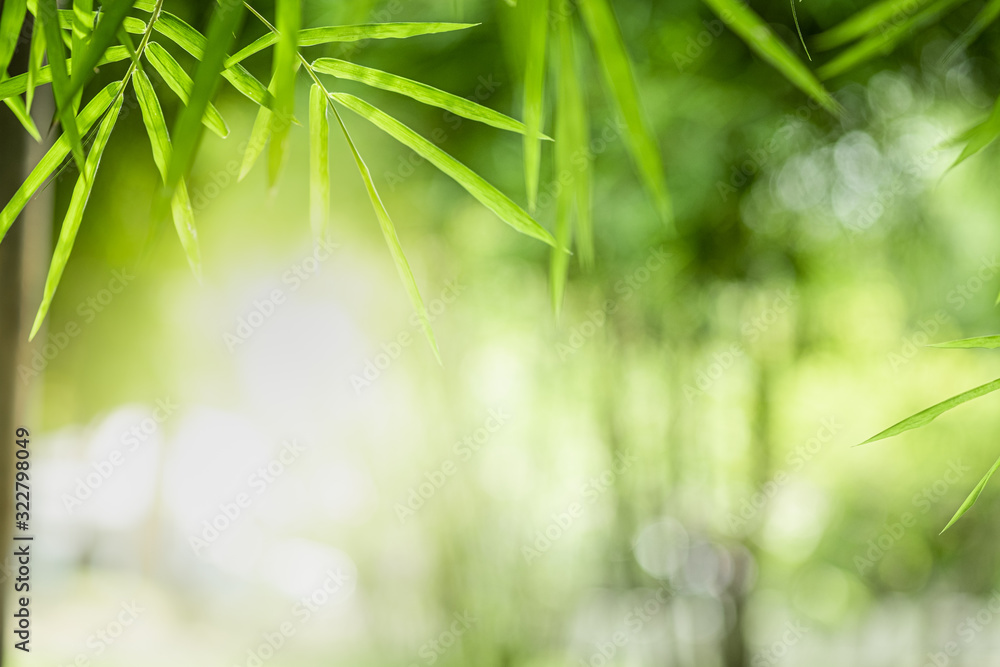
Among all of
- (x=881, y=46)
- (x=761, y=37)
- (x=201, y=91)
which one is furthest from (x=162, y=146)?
(x=881, y=46)

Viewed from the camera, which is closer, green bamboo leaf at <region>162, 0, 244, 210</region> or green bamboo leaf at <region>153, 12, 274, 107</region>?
green bamboo leaf at <region>162, 0, 244, 210</region>

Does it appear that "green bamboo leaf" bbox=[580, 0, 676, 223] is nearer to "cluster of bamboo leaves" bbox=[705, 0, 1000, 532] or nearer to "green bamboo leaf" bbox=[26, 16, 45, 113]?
"cluster of bamboo leaves" bbox=[705, 0, 1000, 532]

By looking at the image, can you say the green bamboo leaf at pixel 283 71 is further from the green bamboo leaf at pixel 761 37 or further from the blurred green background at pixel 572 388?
the blurred green background at pixel 572 388

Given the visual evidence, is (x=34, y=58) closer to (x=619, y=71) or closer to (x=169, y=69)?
(x=169, y=69)

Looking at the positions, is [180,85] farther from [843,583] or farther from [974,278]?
[843,583]

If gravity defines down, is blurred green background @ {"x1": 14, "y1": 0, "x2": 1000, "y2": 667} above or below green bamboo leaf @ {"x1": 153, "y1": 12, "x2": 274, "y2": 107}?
below

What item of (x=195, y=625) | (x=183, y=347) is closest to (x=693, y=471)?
(x=183, y=347)

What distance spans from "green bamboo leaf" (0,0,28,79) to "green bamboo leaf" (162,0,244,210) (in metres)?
0.14

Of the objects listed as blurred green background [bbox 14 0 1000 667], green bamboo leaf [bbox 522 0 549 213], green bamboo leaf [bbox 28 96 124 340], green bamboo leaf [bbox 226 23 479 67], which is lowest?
blurred green background [bbox 14 0 1000 667]

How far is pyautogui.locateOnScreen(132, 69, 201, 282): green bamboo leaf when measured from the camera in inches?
12.1

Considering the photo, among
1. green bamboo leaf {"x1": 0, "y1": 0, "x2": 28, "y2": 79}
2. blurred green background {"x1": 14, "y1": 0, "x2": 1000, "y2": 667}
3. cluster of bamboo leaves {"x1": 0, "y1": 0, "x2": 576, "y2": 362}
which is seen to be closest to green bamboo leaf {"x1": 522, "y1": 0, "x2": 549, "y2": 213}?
cluster of bamboo leaves {"x1": 0, "y1": 0, "x2": 576, "y2": 362}

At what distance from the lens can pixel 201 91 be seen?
204 millimetres

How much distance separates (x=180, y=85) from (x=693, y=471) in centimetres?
163

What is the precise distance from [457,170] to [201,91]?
0.13 meters
